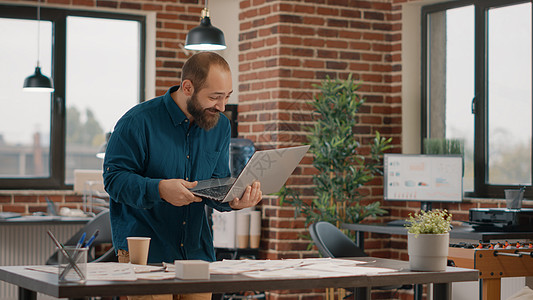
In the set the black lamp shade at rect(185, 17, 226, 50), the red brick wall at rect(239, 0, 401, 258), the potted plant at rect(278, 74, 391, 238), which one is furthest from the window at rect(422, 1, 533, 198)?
the black lamp shade at rect(185, 17, 226, 50)

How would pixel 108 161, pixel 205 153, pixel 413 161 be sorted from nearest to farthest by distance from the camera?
pixel 108 161 < pixel 205 153 < pixel 413 161

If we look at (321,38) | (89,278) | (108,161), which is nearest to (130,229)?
(108,161)

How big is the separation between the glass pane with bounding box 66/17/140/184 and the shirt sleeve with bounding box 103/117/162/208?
13.1ft

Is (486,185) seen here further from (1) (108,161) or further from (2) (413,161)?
(1) (108,161)

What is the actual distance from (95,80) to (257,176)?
4.40 m

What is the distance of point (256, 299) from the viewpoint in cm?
596

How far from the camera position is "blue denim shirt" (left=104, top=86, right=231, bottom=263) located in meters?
2.72

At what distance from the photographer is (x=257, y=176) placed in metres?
2.64

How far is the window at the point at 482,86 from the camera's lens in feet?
18.2

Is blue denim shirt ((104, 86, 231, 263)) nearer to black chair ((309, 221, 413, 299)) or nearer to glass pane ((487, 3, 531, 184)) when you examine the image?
black chair ((309, 221, 413, 299))

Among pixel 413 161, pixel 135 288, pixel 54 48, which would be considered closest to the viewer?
pixel 135 288

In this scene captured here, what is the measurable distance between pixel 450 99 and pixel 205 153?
11.6ft

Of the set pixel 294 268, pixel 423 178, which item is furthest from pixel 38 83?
pixel 294 268

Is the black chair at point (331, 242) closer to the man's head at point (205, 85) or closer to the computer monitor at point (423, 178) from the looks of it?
the computer monitor at point (423, 178)
